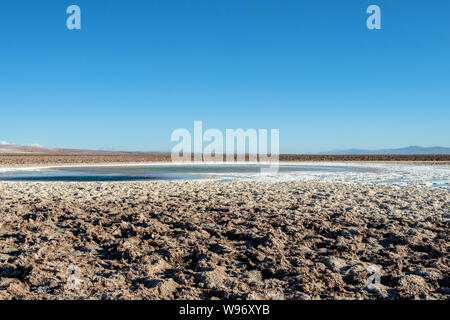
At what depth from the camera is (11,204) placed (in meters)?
9.27

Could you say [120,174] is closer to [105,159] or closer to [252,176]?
[252,176]

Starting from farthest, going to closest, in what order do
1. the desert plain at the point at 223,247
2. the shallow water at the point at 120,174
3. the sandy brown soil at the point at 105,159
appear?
the sandy brown soil at the point at 105,159 < the shallow water at the point at 120,174 < the desert plain at the point at 223,247

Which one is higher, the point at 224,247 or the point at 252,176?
the point at 252,176

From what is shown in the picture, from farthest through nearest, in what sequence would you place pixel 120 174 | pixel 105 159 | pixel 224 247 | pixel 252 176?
1. pixel 105 159
2. pixel 120 174
3. pixel 252 176
4. pixel 224 247

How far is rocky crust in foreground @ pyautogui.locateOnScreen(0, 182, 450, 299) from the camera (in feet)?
13.9

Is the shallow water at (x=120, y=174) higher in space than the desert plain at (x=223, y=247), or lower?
higher

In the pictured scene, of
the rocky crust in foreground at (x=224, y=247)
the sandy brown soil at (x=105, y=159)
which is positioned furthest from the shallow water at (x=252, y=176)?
the sandy brown soil at (x=105, y=159)

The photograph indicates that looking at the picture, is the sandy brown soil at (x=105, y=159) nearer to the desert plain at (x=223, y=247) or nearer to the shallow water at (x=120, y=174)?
the shallow water at (x=120, y=174)

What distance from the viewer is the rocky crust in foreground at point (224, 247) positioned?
4.23 metres

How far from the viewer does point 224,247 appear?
5.70m

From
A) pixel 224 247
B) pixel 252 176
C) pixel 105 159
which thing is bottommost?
pixel 224 247

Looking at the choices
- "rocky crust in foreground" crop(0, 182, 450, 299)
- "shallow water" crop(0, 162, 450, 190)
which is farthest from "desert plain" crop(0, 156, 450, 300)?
"shallow water" crop(0, 162, 450, 190)

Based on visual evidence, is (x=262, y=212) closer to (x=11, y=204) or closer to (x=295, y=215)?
(x=295, y=215)

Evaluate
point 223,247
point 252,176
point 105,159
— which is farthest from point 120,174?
point 105,159
